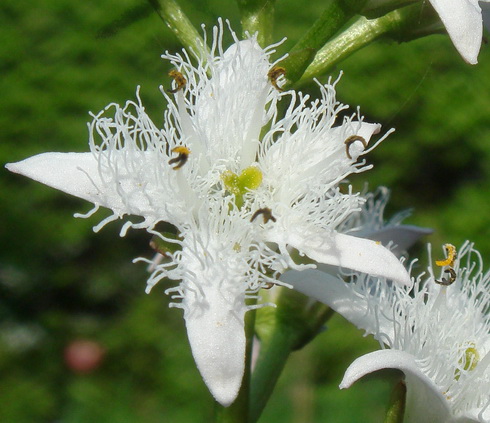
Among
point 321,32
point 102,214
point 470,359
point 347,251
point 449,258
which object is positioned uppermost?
point 321,32

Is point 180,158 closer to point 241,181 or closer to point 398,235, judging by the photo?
point 241,181

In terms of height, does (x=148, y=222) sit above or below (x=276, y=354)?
above

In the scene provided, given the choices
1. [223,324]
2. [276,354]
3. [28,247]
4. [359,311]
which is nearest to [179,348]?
[28,247]

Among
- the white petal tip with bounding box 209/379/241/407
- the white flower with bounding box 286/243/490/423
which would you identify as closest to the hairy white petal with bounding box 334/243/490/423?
the white flower with bounding box 286/243/490/423

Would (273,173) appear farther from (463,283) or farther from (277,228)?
(463,283)

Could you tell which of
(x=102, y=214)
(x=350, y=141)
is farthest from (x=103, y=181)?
(x=102, y=214)

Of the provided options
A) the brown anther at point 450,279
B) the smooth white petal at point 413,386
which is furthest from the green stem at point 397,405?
the brown anther at point 450,279

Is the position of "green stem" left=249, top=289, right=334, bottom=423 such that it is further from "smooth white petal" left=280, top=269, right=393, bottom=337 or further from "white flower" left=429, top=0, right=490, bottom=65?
"white flower" left=429, top=0, right=490, bottom=65

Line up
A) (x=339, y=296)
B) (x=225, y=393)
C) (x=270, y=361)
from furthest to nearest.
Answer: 1. (x=270, y=361)
2. (x=339, y=296)
3. (x=225, y=393)
